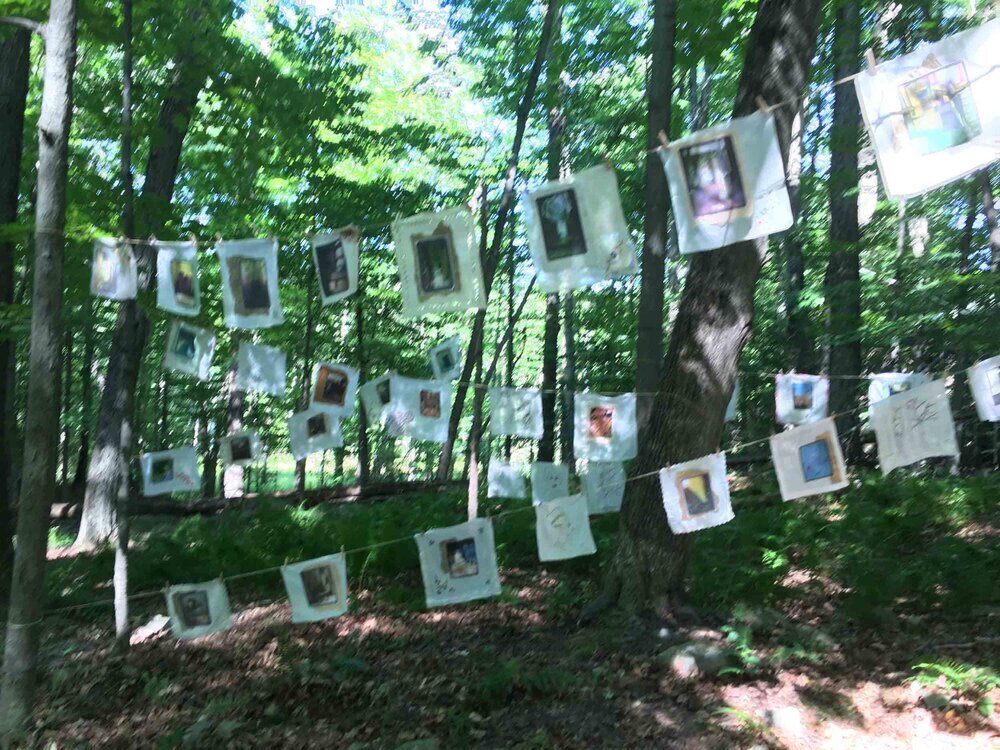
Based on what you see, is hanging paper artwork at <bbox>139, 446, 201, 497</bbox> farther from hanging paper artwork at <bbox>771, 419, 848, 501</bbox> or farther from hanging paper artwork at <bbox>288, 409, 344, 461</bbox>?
hanging paper artwork at <bbox>771, 419, 848, 501</bbox>

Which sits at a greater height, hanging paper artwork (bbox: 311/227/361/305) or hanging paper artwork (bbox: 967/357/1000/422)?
hanging paper artwork (bbox: 311/227/361/305)

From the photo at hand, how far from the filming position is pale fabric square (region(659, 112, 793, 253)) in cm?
441

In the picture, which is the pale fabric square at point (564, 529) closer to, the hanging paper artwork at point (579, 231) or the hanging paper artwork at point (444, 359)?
the hanging paper artwork at point (579, 231)

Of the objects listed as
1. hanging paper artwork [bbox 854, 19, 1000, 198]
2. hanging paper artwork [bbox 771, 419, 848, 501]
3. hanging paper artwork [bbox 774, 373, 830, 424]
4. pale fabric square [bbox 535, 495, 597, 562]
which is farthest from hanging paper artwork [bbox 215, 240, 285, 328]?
hanging paper artwork [bbox 774, 373, 830, 424]

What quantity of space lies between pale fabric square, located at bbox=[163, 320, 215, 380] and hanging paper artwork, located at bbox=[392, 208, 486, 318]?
2.15 metres

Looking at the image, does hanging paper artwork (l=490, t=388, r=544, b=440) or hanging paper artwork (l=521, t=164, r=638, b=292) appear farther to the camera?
hanging paper artwork (l=490, t=388, r=544, b=440)

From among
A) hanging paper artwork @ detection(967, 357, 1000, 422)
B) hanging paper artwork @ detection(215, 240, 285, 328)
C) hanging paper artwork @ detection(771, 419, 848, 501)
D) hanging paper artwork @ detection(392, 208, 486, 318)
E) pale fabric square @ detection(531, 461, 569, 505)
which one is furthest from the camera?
pale fabric square @ detection(531, 461, 569, 505)

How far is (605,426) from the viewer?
6750mm

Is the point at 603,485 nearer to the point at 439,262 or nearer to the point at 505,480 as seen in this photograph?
the point at 505,480

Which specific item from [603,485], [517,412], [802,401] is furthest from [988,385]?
[802,401]

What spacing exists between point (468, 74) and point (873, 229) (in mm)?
9847

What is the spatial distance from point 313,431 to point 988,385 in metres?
5.66

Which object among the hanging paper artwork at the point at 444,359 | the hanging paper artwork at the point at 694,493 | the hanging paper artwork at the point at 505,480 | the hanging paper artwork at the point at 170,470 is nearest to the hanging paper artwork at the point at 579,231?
the hanging paper artwork at the point at 694,493

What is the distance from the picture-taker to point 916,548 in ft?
27.4
